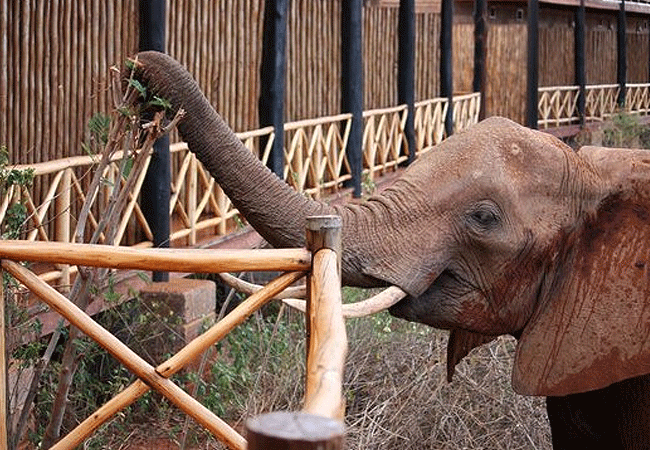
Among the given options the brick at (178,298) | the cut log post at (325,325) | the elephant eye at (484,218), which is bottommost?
the brick at (178,298)

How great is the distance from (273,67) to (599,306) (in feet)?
21.5

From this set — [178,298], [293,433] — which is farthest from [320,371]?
[178,298]

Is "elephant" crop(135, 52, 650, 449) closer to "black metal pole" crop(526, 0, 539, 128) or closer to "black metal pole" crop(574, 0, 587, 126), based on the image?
"black metal pole" crop(526, 0, 539, 128)

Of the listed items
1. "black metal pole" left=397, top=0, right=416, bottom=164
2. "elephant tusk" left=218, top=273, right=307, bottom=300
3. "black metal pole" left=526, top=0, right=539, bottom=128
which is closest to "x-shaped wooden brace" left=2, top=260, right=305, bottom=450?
"elephant tusk" left=218, top=273, right=307, bottom=300

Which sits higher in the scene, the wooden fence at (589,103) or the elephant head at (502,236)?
the elephant head at (502,236)

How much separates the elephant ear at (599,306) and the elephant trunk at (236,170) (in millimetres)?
794

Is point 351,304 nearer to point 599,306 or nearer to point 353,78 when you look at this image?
point 599,306

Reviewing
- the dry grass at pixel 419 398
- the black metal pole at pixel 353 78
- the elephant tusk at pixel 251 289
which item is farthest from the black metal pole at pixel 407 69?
the elephant tusk at pixel 251 289

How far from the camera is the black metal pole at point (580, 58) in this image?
24781mm

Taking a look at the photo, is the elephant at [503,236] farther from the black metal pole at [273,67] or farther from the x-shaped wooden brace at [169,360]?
the black metal pole at [273,67]

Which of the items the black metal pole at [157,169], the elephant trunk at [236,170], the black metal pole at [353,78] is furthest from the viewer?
the black metal pole at [353,78]

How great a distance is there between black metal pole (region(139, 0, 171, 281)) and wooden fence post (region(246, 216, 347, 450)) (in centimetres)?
530

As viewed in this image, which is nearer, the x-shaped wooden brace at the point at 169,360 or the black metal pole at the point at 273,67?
the x-shaped wooden brace at the point at 169,360

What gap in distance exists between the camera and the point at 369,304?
14.7 ft
